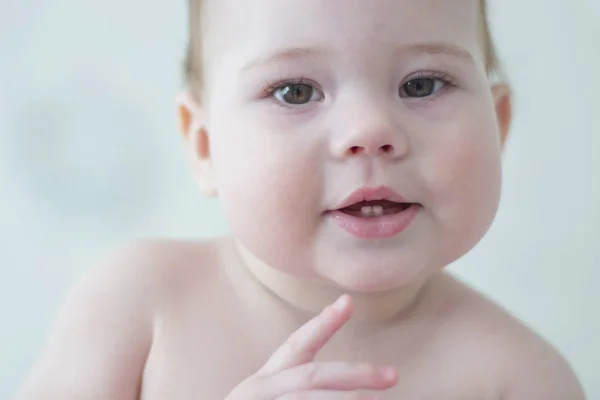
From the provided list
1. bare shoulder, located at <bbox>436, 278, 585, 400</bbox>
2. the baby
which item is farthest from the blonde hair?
bare shoulder, located at <bbox>436, 278, 585, 400</bbox>

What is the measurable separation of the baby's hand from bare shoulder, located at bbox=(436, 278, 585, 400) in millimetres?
189

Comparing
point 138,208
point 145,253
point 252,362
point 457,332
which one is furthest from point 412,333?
point 138,208

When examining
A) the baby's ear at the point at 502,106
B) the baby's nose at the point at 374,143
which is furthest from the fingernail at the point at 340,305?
the baby's ear at the point at 502,106

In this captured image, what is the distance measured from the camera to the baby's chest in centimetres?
64

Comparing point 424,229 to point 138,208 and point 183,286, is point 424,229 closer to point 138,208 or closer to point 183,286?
point 183,286

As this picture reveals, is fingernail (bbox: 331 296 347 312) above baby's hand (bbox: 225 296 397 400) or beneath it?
above

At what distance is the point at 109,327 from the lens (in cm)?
65

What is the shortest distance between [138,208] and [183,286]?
0.39 meters

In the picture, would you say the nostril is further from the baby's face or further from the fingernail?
the fingernail

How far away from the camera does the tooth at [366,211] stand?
55cm

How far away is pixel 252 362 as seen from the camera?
66 cm

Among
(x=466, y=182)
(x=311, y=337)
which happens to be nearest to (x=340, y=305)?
(x=311, y=337)

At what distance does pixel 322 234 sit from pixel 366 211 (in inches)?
1.4

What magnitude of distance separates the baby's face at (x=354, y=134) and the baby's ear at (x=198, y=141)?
8 centimetres
